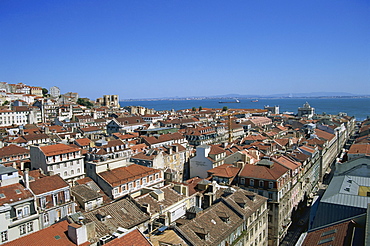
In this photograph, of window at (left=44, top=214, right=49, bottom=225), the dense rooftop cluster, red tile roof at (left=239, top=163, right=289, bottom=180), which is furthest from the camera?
red tile roof at (left=239, top=163, right=289, bottom=180)

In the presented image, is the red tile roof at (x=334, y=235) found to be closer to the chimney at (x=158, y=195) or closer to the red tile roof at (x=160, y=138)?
the chimney at (x=158, y=195)

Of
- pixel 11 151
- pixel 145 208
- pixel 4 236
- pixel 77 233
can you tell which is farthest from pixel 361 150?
pixel 11 151

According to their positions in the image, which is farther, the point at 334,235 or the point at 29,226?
the point at 29,226

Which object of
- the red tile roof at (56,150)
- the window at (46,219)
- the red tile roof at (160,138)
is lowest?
the window at (46,219)

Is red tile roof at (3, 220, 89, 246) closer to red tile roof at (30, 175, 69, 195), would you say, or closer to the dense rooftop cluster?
the dense rooftop cluster

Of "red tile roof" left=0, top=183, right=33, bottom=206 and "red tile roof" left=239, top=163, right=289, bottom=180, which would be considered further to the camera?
"red tile roof" left=239, top=163, right=289, bottom=180

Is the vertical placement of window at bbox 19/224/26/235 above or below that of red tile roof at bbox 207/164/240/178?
below

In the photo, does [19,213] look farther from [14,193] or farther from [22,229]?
[14,193]

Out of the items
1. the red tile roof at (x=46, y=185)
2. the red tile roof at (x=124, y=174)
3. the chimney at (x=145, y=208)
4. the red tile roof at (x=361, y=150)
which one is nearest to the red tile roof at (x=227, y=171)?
the red tile roof at (x=124, y=174)

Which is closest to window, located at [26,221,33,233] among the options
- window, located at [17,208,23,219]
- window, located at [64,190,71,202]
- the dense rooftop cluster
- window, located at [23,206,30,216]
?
the dense rooftop cluster

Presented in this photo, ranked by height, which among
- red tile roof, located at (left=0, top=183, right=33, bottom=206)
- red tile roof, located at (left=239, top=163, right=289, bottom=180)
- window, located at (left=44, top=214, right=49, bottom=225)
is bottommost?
window, located at (left=44, top=214, right=49, bottom=225)

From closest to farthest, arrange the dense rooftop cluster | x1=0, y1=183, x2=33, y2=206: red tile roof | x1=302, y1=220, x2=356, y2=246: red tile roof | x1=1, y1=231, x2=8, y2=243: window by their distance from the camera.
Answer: x1=302, y1=220, x2=356, y2=246: red tile roof
the dense rooftop cluster
x1=1, y1=231, x2=8, y2=243: window
x1=0, y1=183, x2=33, y2=206: red tile roof

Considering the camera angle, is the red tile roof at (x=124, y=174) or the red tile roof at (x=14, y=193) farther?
the red tile roof at (x=124, y=174)

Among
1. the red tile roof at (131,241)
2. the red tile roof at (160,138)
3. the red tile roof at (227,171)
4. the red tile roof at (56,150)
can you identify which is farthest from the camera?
the red tile roof at (160,138)
